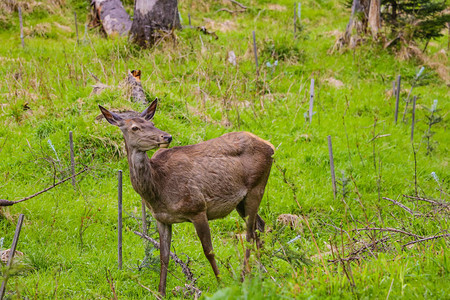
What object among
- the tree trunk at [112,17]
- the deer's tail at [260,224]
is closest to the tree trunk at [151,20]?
the tree trunk at [112,17]

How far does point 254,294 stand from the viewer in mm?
3566

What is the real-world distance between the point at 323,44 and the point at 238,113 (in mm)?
6211

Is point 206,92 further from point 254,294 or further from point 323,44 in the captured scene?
point 254,294

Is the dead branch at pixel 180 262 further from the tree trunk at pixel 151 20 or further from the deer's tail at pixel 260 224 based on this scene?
the tree trunk at pixel 151 20

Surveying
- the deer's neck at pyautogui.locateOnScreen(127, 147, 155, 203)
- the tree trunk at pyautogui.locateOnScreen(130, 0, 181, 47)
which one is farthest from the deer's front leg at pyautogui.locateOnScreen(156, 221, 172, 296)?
the tree trunk at pyautogui.locateOnScreen(130, 0, 181, 47)

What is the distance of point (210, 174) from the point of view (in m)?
5.78

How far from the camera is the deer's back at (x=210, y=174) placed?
5492 millimetres

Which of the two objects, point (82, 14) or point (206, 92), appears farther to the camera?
point (82, 14)

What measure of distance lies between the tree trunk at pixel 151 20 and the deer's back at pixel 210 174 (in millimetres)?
7919

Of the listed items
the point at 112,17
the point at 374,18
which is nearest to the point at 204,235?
the point at 374,18

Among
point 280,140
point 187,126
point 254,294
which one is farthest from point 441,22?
point 254,294

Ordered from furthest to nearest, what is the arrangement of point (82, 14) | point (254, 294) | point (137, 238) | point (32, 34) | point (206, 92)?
1. point (82, 14)
2. point (32, 34)
3. point (206, 92)
4. point (137, 238)
5. point (254, 294)

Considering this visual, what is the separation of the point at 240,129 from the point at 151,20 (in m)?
5.36

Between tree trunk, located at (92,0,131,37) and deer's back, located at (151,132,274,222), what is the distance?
9.38m
